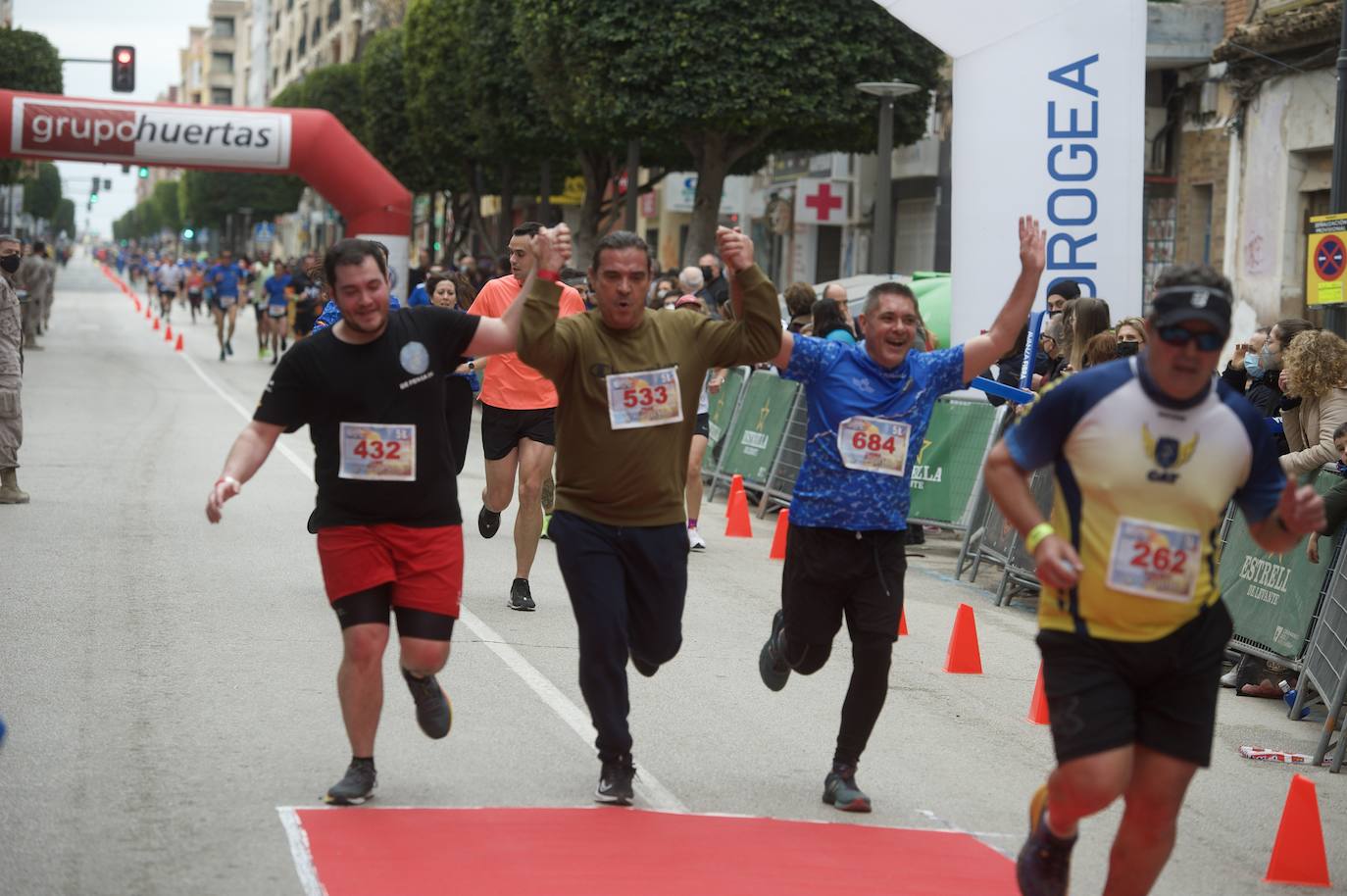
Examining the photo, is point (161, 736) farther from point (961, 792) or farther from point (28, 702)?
point (961, 792)

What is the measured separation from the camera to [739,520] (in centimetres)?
1452

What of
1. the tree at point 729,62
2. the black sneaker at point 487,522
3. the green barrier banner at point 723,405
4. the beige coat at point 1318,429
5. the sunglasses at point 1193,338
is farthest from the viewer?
the tree at point 729,62

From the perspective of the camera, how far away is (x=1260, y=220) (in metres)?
22.9

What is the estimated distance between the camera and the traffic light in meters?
41.9

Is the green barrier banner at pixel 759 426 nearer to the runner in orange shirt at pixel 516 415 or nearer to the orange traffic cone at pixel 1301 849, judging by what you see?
the runner in orange shirt at pixel 516 415

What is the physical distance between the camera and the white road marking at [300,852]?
521cm

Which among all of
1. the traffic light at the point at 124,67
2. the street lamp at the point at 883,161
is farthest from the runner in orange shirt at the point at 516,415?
the traffic light at the point at 124,67

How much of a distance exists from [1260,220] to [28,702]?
18.7 meters

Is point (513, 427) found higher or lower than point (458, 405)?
lower

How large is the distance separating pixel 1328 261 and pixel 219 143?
2261cm

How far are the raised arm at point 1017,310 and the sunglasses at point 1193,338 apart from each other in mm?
1328

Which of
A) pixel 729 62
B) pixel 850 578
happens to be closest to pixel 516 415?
pixel 850 578

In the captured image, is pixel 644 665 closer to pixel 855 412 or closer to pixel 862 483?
pixel 862 483

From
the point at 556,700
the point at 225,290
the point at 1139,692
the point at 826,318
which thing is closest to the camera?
the point at 1139,692
